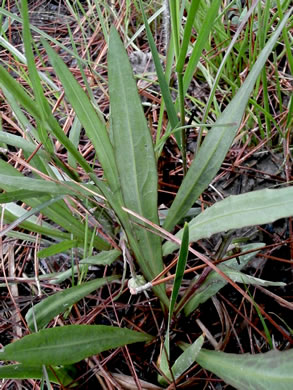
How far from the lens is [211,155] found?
0.73 m

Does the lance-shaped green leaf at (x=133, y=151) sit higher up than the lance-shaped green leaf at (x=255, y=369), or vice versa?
the lance-shaped green leaf at (x=133, y=151)

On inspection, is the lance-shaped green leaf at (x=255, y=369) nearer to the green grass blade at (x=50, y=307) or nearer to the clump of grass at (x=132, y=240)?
the clump of grass at (x=132, y=240)

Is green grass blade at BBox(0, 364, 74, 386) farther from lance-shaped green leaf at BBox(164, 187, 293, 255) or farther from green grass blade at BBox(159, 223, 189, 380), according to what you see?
lance-shaped green leaf at BBox(164, 187, 293, 255)

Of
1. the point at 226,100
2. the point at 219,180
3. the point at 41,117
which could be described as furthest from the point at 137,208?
the point at 226,100

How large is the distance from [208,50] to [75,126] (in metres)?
0.42

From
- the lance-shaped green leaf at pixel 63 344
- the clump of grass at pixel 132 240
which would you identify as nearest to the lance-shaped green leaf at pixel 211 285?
the clump of grass at pixel 132 240

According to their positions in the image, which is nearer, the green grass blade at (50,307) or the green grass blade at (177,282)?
the green grass blade at (177,282)

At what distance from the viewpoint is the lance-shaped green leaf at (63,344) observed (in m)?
0.57

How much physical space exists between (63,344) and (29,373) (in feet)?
0.31

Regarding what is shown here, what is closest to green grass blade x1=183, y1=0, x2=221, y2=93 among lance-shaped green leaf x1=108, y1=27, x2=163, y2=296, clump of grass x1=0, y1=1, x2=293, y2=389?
clump of grass x1=0, y1=1, x2=293, y2=389

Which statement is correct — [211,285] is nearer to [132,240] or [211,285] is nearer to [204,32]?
[132,240]

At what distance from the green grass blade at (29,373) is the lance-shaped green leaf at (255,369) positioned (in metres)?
0.23

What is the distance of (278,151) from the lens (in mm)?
981

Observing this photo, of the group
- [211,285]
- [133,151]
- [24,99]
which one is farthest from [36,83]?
[211,285]
